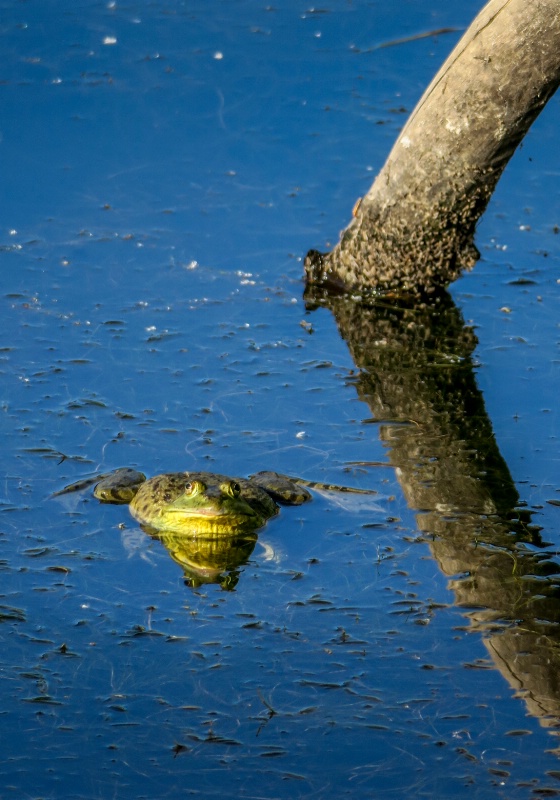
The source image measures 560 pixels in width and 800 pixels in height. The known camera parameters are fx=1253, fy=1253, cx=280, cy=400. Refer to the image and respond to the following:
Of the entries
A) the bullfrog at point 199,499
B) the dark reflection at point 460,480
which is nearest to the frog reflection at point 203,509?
the bullfrog at point 199,499

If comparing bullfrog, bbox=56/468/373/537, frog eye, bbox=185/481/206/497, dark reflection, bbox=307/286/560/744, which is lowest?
dark reflection, bbox=307/286/560/744

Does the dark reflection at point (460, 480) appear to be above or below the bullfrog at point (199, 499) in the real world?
below

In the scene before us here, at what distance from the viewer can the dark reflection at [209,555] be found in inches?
209

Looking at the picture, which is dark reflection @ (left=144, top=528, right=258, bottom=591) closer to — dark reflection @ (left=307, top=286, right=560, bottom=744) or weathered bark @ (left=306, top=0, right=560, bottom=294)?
dark reflection @ (left=307, top=286, right=560, bottom=744)

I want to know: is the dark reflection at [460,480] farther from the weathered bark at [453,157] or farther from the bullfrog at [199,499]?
the bullfrog at [199,499]

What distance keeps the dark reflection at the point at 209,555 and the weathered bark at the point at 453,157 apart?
3027mm

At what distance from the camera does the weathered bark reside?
7253 millimetres

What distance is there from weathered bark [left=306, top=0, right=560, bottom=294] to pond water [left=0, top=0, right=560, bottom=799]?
324 mm

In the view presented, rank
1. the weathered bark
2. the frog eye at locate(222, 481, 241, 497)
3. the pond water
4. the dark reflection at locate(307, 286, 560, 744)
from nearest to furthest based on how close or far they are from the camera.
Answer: the pond water < the dark reflection at locate(307, 286, 560, 744) < the frog eye at locate(222, 481, 241, 497) < the weathered bark

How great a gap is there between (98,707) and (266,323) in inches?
154

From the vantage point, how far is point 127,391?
6906mm

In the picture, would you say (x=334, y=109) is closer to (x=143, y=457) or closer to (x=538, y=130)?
(x=538, y=130)

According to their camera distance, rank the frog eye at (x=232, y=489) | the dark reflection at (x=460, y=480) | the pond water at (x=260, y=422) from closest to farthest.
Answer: the pond water at (x=260, y=422) < the dark reflection at (x=460, y=480) < the frog eye at (x=232, y=489)

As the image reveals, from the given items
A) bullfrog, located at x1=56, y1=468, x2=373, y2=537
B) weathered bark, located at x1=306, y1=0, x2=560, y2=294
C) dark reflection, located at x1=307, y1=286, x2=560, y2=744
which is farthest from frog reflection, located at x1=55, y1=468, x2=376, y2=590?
weathered bark, located at x1=306, y1=0, x2=560, y2=294
